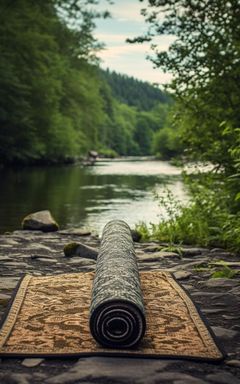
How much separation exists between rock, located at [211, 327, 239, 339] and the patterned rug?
0.35ft

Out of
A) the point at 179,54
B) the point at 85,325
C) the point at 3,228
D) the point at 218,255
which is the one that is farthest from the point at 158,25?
the point at 85,325

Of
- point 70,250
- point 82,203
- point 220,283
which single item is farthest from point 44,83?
point 220,283

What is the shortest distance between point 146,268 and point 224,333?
3290 mm

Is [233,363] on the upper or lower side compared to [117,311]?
lower

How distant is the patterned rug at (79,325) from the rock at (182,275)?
1.68 feet

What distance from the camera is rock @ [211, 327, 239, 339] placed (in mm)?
4977

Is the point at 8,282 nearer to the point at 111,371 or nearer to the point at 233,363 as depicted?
the point at 111,371

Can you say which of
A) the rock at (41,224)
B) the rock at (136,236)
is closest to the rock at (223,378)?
the rock at (136,236)

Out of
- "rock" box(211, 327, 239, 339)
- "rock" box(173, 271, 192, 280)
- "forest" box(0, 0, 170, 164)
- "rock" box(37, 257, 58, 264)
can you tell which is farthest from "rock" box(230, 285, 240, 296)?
"forest" box(0, 0, 170, 164)

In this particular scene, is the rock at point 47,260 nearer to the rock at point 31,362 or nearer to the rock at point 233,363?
the rock at point 31,362

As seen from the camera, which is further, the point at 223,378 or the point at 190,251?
the point at 190,251

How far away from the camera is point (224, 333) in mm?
5051

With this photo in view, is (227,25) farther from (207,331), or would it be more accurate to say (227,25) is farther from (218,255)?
(207,331)

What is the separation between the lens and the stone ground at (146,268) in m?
4.05
